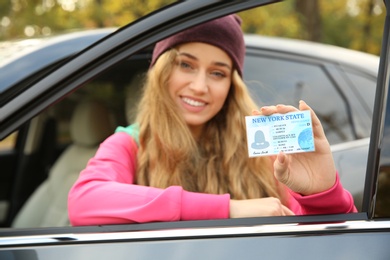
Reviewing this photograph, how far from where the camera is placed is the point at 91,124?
3225 mm

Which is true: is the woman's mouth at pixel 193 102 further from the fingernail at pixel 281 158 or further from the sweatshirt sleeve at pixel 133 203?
the fingernail at pixel 281 158

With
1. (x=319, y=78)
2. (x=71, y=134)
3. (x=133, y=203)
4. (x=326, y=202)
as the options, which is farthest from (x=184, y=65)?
(x=71, y=134)

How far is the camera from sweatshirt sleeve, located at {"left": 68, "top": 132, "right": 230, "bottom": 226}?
5.54 feet

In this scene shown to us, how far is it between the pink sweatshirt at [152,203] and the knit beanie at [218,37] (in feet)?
1.78

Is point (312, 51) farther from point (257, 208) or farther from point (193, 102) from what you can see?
point (257, 208)

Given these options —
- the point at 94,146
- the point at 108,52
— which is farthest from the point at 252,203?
the point at 94,146

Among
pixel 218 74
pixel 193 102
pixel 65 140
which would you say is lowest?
pixel 193 102

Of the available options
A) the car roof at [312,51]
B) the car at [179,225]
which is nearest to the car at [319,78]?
the car roof at [312,51]

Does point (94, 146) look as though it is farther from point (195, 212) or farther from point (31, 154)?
point (195, 212)

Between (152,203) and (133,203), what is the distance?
0.06 metres

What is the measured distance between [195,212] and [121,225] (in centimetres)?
23

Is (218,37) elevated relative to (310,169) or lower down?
elevated

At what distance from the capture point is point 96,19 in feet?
26.1

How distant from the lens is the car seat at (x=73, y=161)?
3186mm
